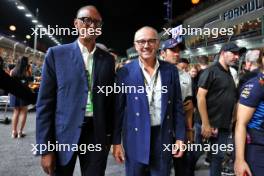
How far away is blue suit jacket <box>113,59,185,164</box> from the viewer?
7.90ft

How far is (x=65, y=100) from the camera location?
234 centimetres

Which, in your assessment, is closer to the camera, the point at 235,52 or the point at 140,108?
the point at 140,108

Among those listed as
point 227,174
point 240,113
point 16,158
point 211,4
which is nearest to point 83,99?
point 240,113

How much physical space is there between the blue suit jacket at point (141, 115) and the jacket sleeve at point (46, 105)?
1.59 feet

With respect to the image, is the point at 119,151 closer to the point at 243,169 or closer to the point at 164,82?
the point at 164,82

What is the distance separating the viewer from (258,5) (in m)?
10.5

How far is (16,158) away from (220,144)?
3302 mm

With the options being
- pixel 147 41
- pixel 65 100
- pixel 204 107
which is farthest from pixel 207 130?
pixel 65 100

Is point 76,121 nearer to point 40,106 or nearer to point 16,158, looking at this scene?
point 40,106

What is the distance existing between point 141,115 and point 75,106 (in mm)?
485

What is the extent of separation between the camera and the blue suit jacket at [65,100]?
2334 mm

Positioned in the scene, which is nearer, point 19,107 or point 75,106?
point 75,106

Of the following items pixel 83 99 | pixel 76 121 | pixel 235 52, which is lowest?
pixel 76 121

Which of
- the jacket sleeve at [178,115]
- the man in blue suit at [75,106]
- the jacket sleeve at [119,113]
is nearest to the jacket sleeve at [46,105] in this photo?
the man in blue suit at [75,106]
